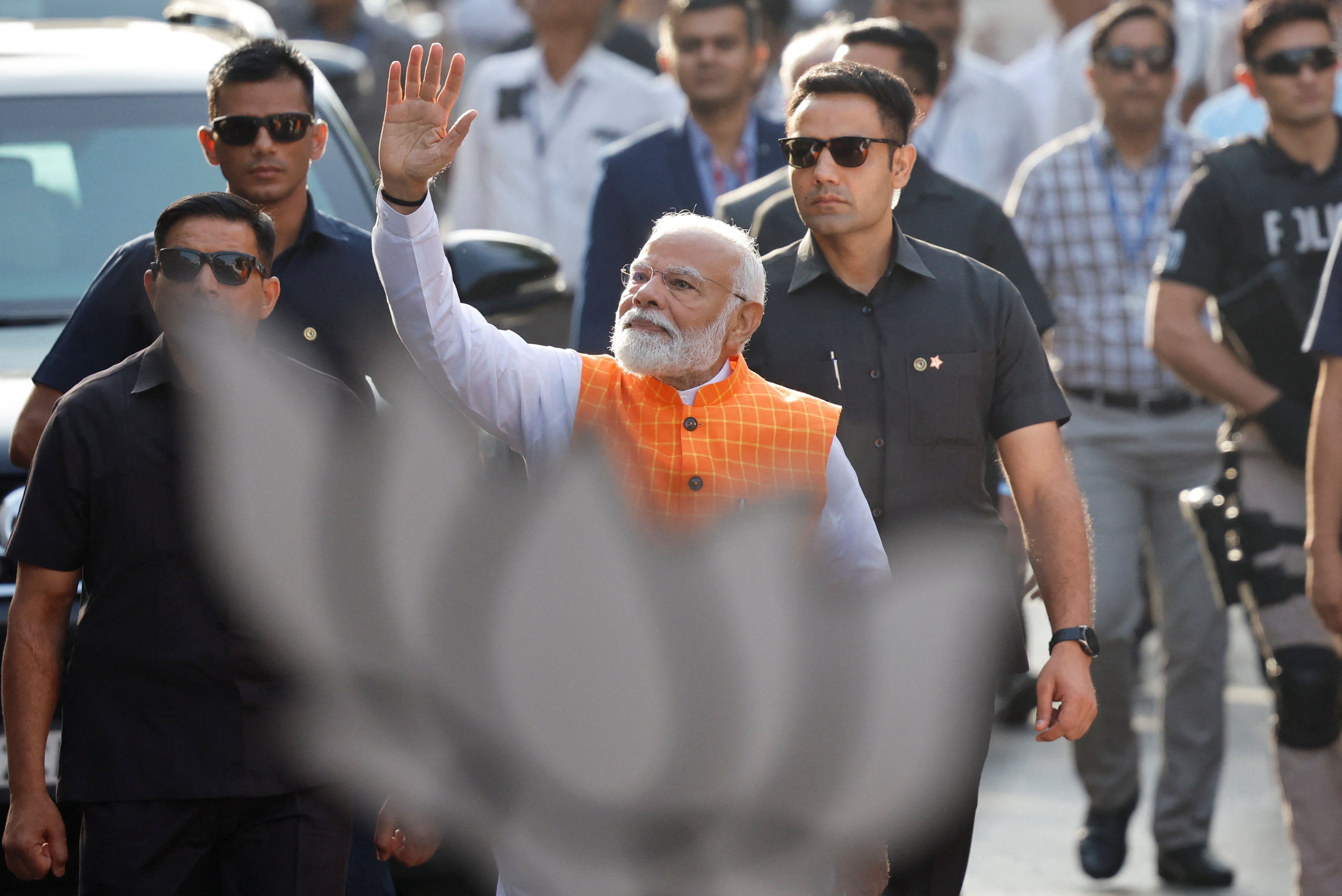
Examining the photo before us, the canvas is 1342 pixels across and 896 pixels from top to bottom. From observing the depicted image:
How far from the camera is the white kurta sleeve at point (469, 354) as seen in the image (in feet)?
13.4

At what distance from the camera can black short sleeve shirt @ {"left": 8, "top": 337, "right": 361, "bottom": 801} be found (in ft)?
13.0

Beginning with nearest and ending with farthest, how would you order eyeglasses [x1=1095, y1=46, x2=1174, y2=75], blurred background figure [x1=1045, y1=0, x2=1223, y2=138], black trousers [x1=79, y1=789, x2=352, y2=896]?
black trousers [x1=79, y1=789, x2=352, y2=896], eyeglasses [x1=1095, y1=46, x2=1174, y2=75], blurred background figure [x1=1045, y1=0, x2=1223, y2=138]

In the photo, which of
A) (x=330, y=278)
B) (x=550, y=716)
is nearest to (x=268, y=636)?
(x=550, y=716)

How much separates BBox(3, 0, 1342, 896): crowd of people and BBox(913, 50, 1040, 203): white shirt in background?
4.18ft

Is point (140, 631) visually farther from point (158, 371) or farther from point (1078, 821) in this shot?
point (1078, 821)

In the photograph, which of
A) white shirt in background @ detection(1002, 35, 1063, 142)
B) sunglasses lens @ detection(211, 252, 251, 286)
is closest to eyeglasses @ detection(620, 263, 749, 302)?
sunglasses lens @ detection(211, 252, 251, 286)

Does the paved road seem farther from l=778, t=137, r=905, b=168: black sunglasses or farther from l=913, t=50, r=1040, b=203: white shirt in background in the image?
l=778, t=137, r=905, b=168: black sunglasses

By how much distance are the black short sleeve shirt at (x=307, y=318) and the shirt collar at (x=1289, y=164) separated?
269cm

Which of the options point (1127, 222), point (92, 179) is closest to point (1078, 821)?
point (1127, 222)

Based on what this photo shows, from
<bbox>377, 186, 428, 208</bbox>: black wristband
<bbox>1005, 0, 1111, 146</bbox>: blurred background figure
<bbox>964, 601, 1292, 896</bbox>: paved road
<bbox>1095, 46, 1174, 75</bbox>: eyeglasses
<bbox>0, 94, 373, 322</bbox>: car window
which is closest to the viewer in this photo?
<bbox>377, 186, 428, 208</bbox>: black wristband

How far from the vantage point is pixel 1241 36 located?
254 inches

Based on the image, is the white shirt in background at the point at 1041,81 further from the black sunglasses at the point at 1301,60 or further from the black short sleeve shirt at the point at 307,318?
the black short sleeve shirt at the point at 307,318

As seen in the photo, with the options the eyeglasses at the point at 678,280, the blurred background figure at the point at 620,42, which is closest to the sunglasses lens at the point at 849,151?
the eyeglasses at the point at 678,280

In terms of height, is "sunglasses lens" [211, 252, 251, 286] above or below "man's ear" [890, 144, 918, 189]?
below
